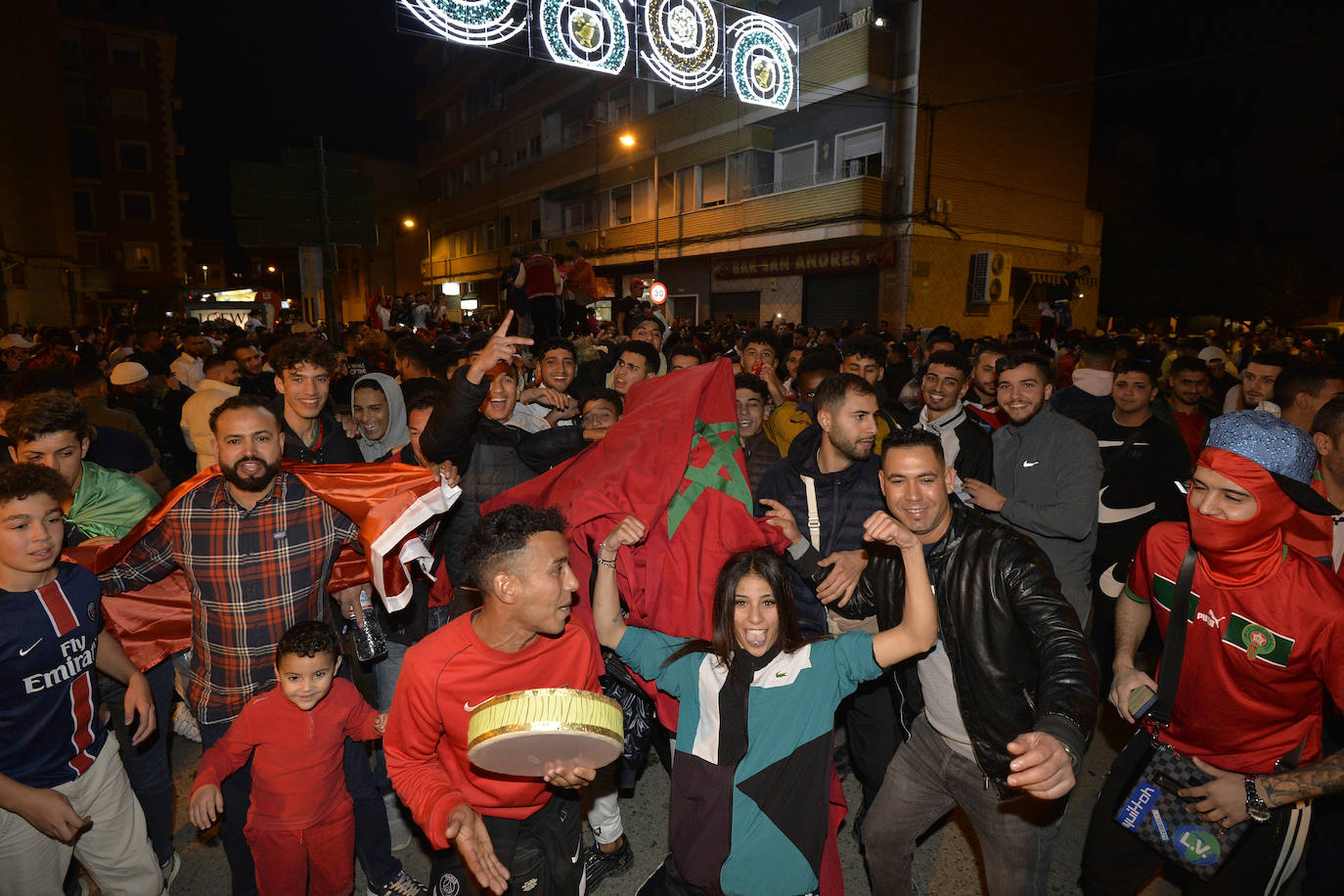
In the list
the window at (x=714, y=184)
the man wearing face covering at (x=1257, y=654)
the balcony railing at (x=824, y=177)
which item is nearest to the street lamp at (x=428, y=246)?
the window at (x=714, y=184)

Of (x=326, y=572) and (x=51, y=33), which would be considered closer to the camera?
(x=326, y=572)

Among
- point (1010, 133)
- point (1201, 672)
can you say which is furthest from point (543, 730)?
point (1010, 133)

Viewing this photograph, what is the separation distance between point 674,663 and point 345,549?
6.43 ft

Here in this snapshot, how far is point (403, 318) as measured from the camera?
898 inches

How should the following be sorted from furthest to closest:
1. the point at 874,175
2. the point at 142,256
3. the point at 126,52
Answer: the point at 142,256 < the point at 126,52 < the point at 874,175

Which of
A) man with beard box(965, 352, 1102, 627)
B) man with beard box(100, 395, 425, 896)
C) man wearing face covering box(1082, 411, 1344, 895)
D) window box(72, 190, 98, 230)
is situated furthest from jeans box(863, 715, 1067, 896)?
window box(72, 190, 98, 230)

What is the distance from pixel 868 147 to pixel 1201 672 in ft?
71.2

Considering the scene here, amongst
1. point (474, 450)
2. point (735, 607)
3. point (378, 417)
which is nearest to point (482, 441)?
point (474, 450)

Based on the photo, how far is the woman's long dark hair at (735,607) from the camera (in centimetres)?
278

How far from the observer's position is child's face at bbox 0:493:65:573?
2719mm

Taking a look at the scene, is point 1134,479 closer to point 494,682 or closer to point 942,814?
point 942,814

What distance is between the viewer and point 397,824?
12.9ft

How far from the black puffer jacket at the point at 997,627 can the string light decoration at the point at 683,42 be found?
15.0 m

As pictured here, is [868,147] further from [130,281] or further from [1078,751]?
[130,281]
